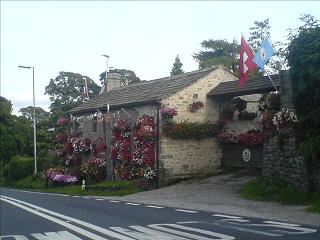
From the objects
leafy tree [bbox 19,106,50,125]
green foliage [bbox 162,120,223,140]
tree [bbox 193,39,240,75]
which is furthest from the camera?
leafy tree [bbox 19,106,50,125]

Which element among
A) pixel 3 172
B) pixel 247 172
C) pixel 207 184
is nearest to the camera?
pixel 207 184

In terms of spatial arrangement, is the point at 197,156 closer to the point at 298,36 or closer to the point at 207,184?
the point at 207,184

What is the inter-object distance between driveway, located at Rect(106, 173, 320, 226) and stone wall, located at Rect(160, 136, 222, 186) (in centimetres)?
105

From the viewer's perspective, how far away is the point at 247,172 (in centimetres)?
2416

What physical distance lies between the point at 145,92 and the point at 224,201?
47.0 feet

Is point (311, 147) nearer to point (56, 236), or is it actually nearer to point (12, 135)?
point (56, 236)

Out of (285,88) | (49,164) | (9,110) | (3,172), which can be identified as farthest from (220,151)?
(9,110)

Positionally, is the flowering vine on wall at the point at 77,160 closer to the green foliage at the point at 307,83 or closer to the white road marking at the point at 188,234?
the green foliage at the point at 307,83

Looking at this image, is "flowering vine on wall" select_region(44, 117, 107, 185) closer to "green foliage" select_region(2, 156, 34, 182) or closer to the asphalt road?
"green foliage" select_region(2, 156, 34, 182)

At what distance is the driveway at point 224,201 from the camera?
41.3 ft

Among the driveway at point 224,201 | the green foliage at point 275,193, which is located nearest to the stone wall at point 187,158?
the driveway at point 224,201

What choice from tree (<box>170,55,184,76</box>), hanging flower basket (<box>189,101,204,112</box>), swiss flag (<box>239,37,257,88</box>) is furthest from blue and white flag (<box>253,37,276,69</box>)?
tree (<box>170,55,184,76</box>)

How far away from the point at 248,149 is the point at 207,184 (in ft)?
12.8

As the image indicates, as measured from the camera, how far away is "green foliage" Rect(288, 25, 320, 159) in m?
14.9
